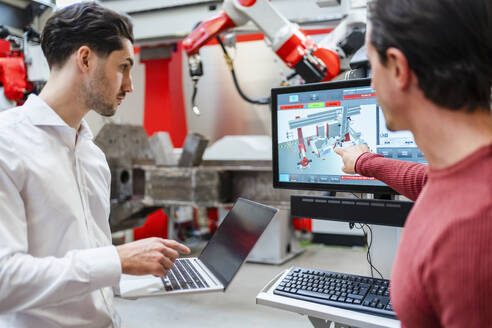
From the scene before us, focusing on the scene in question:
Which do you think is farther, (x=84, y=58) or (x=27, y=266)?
(x=84, y=58)

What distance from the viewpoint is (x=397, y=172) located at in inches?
40.2

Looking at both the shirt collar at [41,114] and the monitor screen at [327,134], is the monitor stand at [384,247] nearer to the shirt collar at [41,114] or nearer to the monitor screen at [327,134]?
the monitor screen at [327,134]

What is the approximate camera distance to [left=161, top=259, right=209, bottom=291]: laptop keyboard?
105cm

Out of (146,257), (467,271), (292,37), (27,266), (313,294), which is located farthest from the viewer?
(292,37)

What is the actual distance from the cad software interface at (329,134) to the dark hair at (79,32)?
58 centimetres

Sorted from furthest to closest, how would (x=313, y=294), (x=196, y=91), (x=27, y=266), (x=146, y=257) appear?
1. (x=196, y=91)
2. (x=313, y=294)
3. (x=146, y=257)
4. (x=27, y=266)

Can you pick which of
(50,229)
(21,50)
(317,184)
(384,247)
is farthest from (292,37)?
(50,229)

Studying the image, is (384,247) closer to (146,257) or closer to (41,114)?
(146,257)

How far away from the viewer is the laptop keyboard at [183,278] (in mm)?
1052

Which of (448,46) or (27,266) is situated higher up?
(448,46)

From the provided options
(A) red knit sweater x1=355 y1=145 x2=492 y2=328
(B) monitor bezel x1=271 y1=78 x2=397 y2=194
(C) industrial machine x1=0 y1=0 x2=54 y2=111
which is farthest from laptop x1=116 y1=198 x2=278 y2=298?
(C) industrial machine x1=0 y1=0 x2=54 y2=111

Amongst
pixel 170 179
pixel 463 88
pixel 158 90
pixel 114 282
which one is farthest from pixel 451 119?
pixel 158 90

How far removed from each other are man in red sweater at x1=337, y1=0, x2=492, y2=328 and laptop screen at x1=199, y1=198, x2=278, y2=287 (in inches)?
19.3

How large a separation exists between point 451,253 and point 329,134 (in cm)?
80
